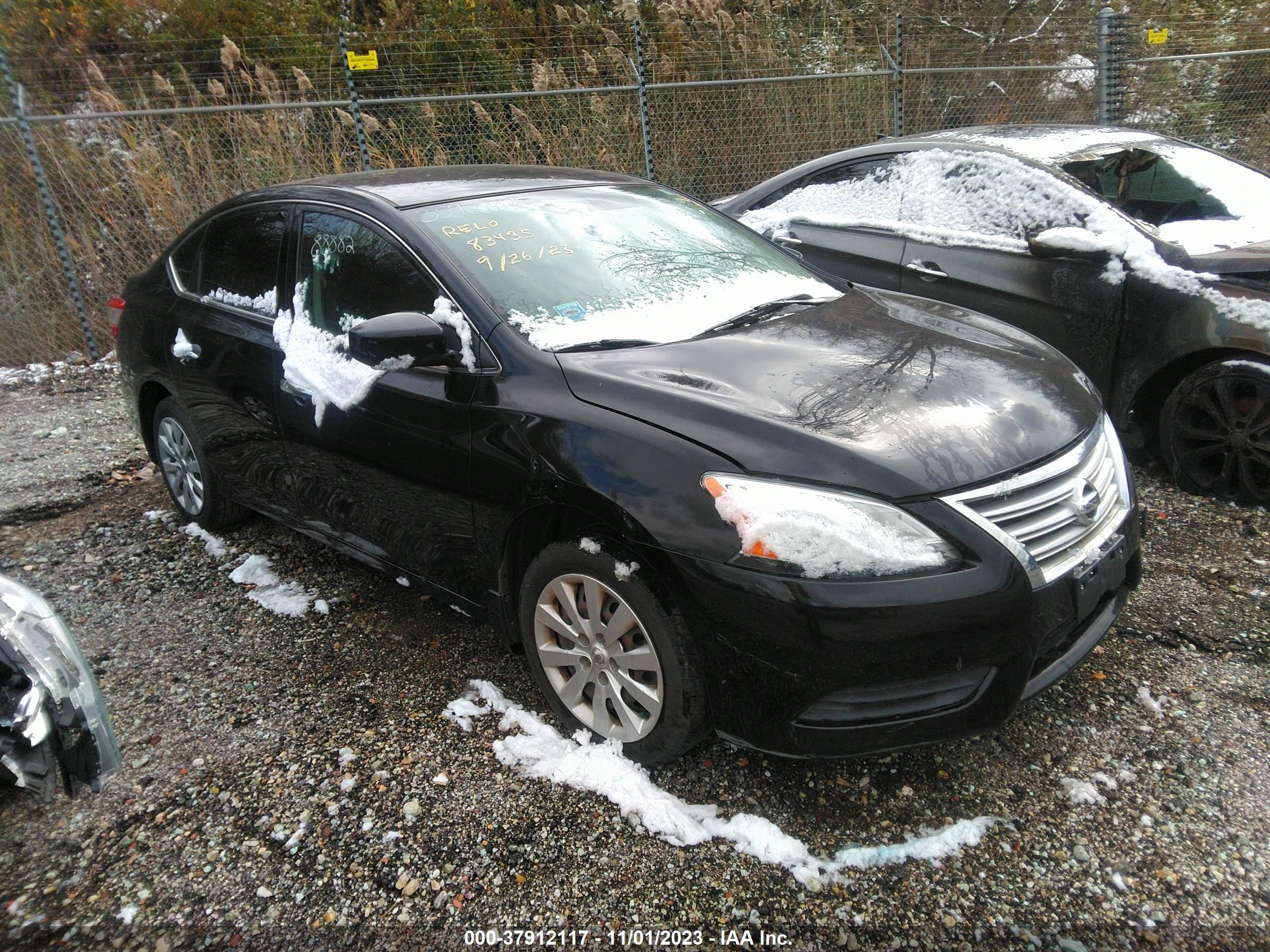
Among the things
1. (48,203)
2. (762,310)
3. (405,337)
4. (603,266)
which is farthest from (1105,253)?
(48,203)

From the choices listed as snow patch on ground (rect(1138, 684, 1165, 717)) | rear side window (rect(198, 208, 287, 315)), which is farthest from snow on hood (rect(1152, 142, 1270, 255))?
rear side window (rect(198, 208, 287, 315))

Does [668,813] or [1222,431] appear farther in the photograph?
[1222,431]

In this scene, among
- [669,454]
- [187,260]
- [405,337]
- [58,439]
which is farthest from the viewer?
[58,439]

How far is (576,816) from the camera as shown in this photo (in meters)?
2.46

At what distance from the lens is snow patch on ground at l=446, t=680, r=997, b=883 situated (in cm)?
228

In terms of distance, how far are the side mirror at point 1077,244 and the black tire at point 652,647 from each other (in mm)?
2797

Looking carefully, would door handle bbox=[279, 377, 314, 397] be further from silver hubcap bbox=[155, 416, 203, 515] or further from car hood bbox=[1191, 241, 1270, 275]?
car hood bbox=[1191, 241, 1270, 275]

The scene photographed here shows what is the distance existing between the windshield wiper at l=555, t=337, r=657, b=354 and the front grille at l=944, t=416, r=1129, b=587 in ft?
3.41

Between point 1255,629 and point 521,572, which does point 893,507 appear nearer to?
point 521,572

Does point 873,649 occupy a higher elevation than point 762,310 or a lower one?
lower

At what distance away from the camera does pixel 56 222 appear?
779 cm

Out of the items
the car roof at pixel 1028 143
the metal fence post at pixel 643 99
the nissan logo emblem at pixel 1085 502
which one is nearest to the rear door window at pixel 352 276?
the nissan logo emblem at pixel 1085 502

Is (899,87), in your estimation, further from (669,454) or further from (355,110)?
(669,454)

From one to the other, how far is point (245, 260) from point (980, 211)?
346 centimetres
